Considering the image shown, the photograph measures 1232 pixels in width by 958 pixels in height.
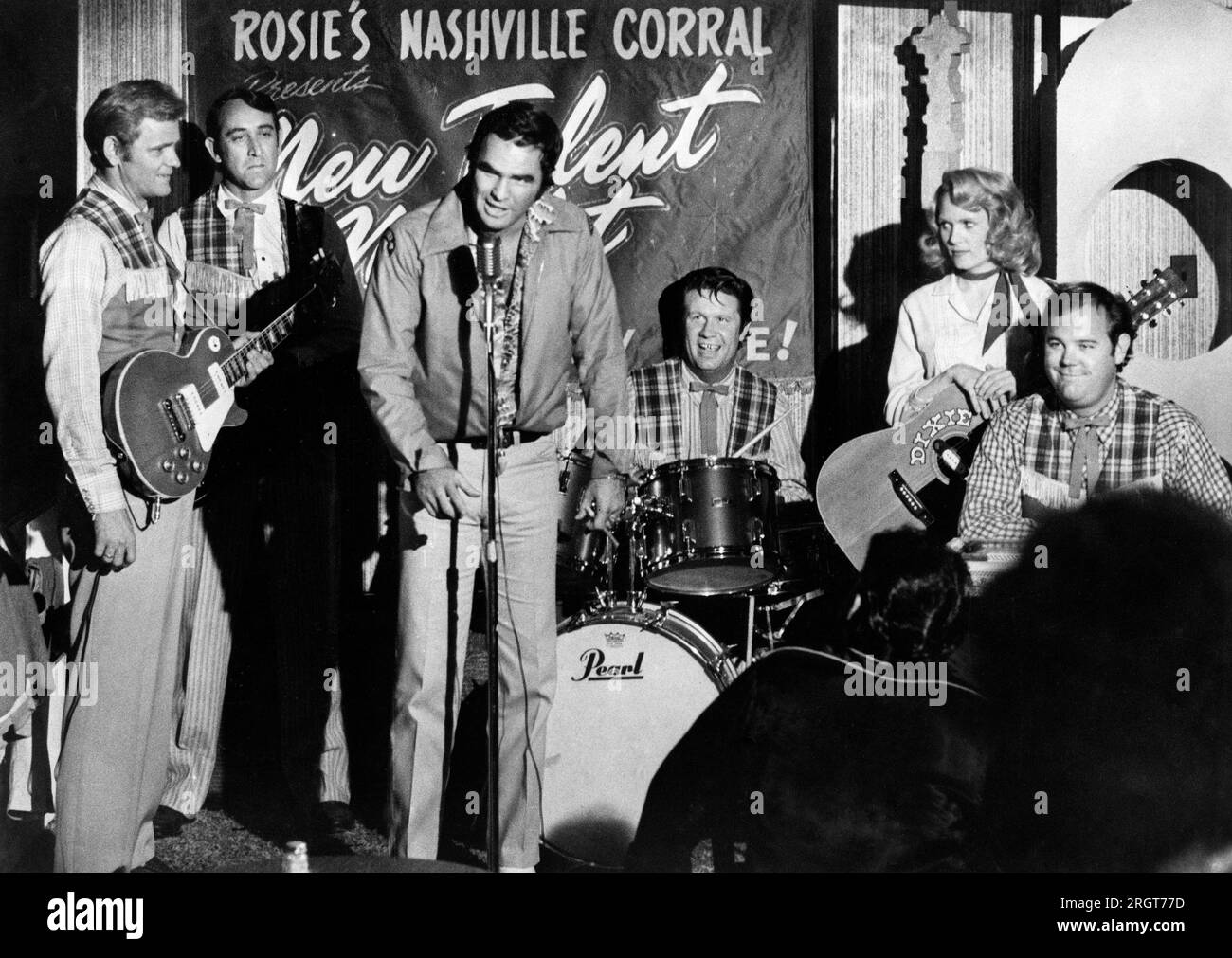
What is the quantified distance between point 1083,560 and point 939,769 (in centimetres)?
84

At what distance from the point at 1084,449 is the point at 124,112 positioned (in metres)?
3.36

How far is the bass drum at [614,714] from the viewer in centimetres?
548

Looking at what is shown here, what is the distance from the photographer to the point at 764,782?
536cm

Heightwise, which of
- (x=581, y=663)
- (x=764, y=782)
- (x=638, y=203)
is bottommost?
(x=764, y=782)

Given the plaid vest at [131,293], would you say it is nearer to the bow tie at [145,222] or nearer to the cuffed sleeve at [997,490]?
the bow tie at [145,222]

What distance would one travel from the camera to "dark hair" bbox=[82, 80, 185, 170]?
18.1ft

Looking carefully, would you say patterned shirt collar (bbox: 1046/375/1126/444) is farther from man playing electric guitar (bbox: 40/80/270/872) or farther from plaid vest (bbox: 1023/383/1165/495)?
man playing electric guitar (bbox: 40/80/270/872)

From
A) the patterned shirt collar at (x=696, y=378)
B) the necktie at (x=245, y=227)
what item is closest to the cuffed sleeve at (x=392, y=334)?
the necktie at (x=245, y=227)

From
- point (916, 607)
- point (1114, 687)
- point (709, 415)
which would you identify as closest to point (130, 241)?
point (709, 415)

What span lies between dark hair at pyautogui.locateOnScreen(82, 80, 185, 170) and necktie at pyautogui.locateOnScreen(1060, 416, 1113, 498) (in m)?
3.15

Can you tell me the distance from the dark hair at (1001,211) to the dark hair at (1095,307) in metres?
0.18

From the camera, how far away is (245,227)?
5766 millimetres
